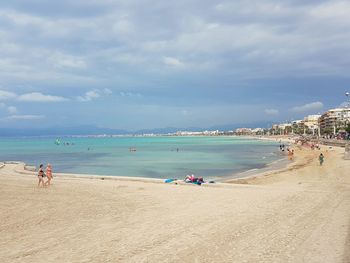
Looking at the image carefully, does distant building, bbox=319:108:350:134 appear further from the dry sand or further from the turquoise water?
the dry sand

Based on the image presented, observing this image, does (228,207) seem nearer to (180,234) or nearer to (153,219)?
(153,219)

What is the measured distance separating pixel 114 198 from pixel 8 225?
247 inches

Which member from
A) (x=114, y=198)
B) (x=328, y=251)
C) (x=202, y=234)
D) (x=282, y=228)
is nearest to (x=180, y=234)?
(x=202, y=234)

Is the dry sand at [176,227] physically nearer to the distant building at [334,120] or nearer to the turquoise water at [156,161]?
the turquoise water at [156,161]

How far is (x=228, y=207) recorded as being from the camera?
1492cm

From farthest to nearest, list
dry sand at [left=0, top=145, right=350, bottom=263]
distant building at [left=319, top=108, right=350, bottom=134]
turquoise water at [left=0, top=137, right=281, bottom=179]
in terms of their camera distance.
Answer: distant building at [left=319, top=108, right=350, bottom=134] → turquoise water at [left=0, top=137, right=281, bottom=179] → dry sand at [left=0, top=145, right=350, bottom=263]

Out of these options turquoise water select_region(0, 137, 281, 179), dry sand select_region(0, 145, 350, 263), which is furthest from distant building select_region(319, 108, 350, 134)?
dry sand select_region(0, 145, 350, 263)

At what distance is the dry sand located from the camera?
880 centimetres

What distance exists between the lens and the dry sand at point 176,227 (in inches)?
346

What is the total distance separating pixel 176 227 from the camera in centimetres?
1142

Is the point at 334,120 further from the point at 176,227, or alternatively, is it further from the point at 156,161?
the point at 176,227

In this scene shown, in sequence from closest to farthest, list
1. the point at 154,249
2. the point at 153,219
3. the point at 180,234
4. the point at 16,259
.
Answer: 1. the point at 16,259
2. the point at 154,249
3. the point at 180,234
4. the point at 153,219

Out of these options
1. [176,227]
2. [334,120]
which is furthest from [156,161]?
[334,120]

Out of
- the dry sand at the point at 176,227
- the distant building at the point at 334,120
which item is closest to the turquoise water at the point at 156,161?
the dry sand at the point at 176,227
